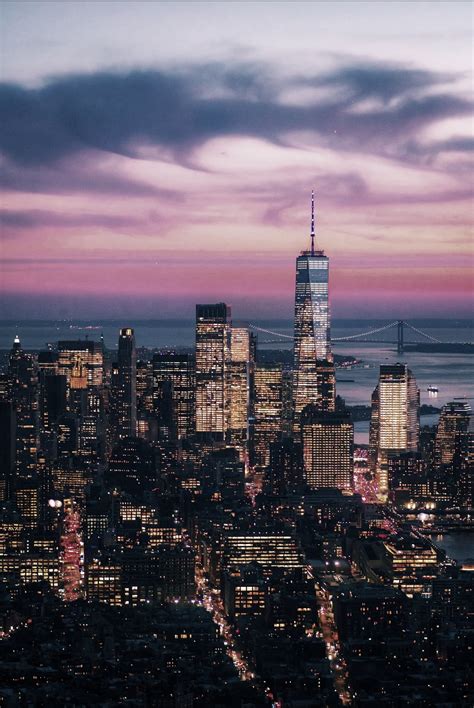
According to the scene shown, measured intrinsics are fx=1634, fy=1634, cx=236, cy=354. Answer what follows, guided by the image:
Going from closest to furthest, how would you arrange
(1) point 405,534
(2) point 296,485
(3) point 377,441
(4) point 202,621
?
(4) point 202,621 < (1) point 405,534 < (2) point 296,485 < (3) point 377,441

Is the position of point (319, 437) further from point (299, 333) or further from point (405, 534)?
point (299, 333)

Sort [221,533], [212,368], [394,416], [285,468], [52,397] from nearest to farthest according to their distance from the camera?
[221,533] → [285,468] → [394,416] → [52,397] → [212,368]

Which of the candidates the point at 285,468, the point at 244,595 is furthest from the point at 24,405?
the point at 244,595

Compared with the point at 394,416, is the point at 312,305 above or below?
above

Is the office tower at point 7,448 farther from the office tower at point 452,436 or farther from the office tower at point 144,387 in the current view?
the office tower at point 452,436

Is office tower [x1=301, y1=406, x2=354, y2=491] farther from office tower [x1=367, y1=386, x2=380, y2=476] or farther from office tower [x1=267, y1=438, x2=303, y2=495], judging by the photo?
office tower [x1=367, y1=386, x2=380, y2=476]

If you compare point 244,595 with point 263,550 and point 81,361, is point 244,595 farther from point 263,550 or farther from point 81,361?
point 81,361

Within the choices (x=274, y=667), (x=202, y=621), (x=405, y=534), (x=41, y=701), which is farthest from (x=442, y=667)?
(x=405, y=534)
